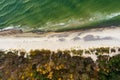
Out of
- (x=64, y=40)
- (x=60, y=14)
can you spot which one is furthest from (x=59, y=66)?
(x=60, y=14)

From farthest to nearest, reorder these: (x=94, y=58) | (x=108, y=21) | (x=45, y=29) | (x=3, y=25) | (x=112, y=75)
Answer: (x=3, y=25) → (x=45, y=29) → (x=108, y=21) → (x=94, y=58) → (x=112, y=75)

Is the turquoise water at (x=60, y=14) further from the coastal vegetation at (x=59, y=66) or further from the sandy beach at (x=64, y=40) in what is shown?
the coastal vegetation at (x=59, y=66)

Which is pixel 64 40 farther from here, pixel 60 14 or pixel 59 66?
pixel 60 14

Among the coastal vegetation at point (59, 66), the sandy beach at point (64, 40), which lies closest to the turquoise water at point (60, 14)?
the sandy beach at point (64, 40)

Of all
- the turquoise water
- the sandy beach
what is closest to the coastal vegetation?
the sandy beach

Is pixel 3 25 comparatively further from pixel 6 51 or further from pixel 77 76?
pixel 77 76

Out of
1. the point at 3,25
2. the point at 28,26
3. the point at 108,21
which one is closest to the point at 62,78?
the point at 108,21
